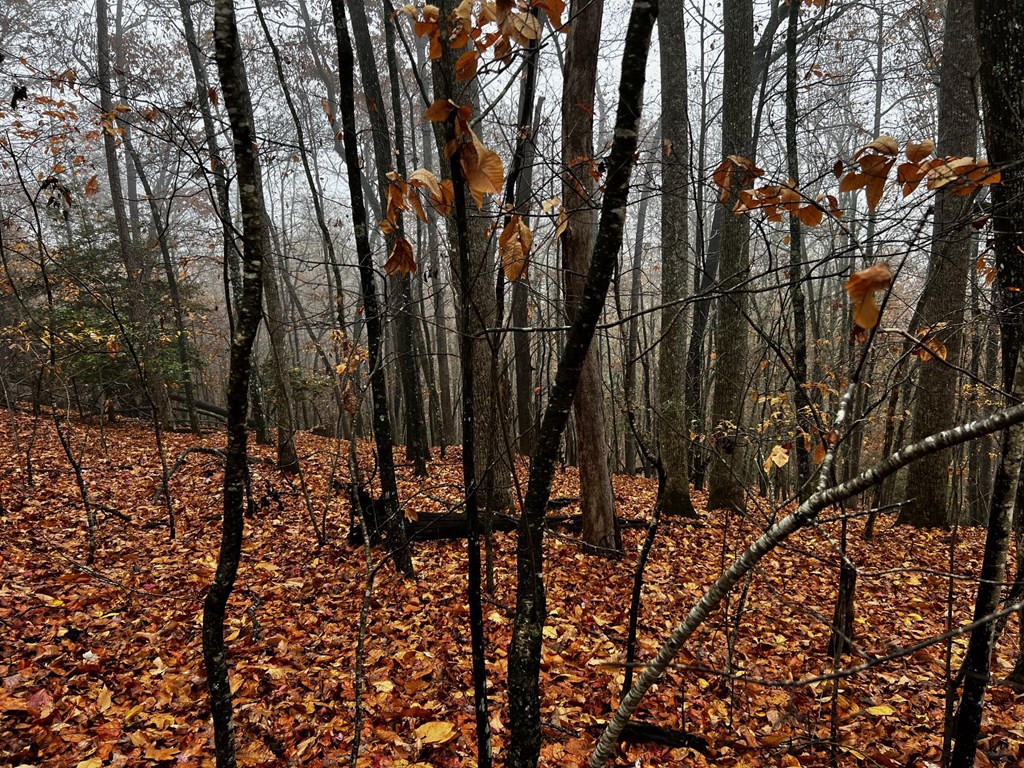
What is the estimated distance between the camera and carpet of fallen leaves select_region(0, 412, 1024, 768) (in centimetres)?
281

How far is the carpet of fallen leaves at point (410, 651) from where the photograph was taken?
9.23 ft

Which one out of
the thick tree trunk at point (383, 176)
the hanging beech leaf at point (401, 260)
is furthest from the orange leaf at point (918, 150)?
the thick tree trunk at point (383, 176)

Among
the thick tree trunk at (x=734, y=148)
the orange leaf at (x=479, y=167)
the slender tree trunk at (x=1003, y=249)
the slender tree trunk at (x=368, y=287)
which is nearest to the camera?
the orange leaf at (x=479, y=167)

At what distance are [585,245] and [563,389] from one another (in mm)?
3258

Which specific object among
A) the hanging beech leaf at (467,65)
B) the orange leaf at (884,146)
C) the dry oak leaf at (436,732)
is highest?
the hanging beech leaf at (467,65)

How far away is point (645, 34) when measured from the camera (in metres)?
1.44

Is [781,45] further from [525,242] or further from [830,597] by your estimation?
[525,242]

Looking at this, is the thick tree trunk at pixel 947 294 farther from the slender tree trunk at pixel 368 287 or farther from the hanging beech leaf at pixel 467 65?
the hanging beech leaf at pixel 467 65

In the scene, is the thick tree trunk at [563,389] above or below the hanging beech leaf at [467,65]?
below

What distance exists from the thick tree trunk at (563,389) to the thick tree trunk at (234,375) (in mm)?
1185

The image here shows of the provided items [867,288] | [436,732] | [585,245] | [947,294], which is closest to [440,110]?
[867,288]

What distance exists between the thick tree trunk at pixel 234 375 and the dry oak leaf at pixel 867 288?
6.66ft

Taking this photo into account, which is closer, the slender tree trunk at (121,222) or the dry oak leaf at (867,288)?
the dry oak leaf at (867,288)

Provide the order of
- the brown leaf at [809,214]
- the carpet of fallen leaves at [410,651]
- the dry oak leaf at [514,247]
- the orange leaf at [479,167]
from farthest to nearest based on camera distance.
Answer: the carpet of fallen leaves at [410,651]
the brown leaf at [809,214]
the dry oak leaf at [514,247]
the orange leaf at [479,167]
